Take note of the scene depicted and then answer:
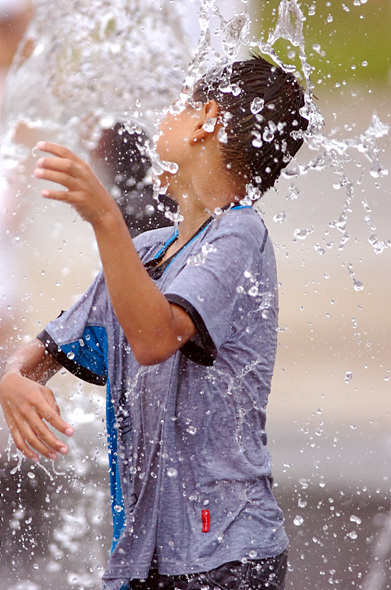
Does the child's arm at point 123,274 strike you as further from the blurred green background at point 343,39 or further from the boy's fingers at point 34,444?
the blurred green background at point 343,39

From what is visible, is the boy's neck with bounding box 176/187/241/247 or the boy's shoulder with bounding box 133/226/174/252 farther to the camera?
the boy's shoulder with bounding box 133/226/174/252

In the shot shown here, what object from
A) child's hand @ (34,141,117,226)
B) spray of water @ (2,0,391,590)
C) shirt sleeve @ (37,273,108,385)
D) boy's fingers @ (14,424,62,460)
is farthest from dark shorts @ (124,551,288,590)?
spray of water @ (2,0,391,590)

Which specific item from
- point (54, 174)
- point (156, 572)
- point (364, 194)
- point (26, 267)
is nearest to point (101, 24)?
point (26, 267)

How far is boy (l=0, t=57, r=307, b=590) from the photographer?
104 cm

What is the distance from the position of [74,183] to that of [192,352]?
0.27m

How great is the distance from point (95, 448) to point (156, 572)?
6.65 feet

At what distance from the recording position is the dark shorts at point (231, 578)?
1124mm

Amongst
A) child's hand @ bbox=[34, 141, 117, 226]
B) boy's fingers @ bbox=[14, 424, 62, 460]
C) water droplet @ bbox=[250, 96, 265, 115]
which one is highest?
water droplet @ bbox=[250, 96, 265, 115]

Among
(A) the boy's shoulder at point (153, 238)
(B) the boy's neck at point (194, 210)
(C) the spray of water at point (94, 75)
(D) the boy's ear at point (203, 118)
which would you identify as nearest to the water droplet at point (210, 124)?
(D) the boy's ear at point (203, 118)

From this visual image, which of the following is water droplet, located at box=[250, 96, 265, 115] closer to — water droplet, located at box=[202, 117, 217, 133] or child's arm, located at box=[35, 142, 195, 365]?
water droplet, located at box=[202, 117, 217, 133]

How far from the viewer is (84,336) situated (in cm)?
139

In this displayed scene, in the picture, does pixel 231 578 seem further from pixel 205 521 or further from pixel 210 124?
pixel 210 124

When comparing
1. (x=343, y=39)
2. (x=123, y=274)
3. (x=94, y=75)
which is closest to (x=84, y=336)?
(x=123, y=274)

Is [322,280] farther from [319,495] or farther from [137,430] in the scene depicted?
[137,430]
